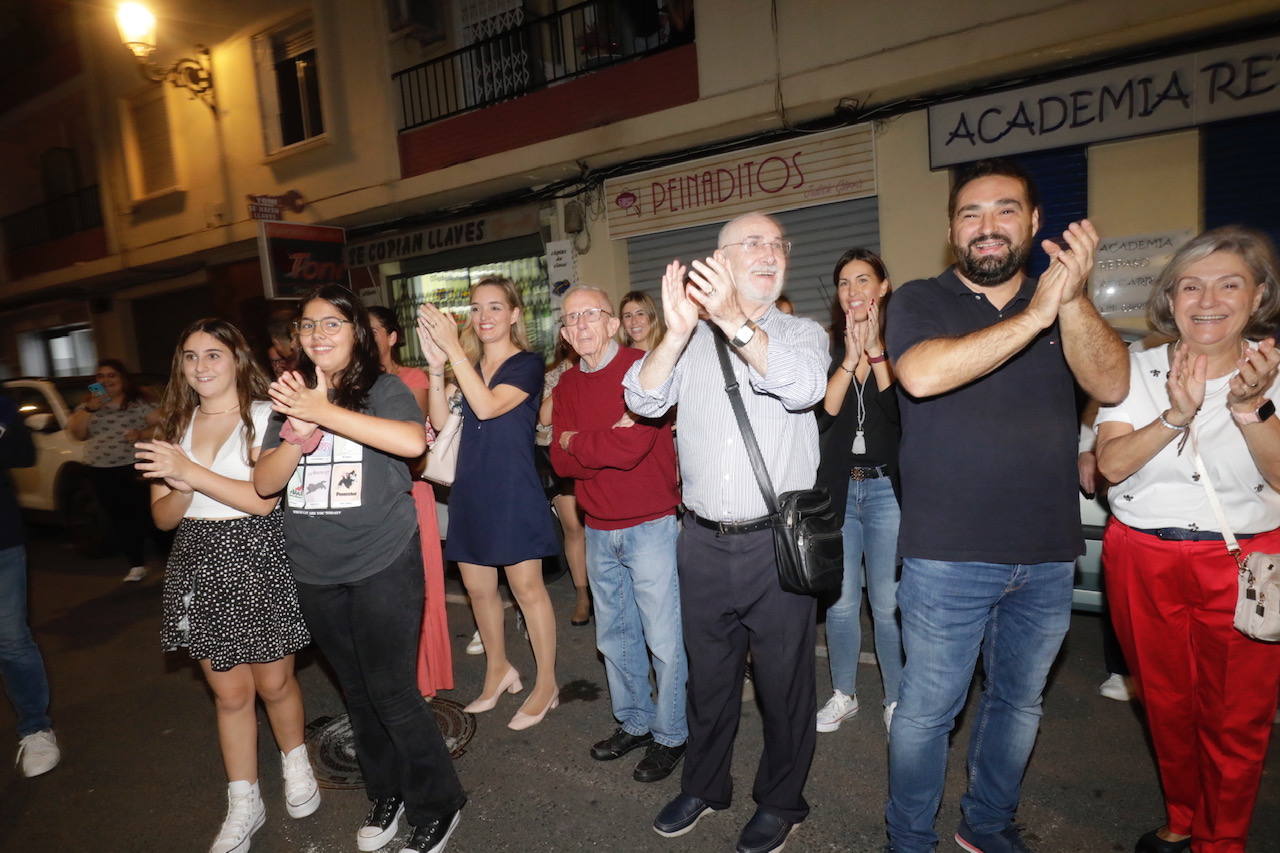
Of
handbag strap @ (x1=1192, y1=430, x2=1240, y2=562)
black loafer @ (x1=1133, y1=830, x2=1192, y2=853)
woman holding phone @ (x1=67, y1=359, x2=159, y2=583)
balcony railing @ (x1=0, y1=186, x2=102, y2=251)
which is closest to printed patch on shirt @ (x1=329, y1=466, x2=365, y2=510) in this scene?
handbag strap @ (x1=1192, y1=430, x2=1240, y2=562)

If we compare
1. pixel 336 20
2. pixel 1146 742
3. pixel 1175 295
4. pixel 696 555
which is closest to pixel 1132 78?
pixel 1175 295

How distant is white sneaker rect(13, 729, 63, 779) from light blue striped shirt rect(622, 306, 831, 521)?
359 centimetres

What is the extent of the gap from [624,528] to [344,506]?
3.77 ft

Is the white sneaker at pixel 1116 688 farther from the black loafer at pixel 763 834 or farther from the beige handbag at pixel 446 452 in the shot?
the beige handbag at pixel 446 452

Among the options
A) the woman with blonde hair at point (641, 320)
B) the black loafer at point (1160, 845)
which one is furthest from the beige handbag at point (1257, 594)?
the woman with blonde hair at point (641, 320)

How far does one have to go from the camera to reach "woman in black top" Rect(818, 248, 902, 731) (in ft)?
10.1

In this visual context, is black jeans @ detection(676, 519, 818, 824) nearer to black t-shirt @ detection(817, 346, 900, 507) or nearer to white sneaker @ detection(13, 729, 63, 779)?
black t-shirt @ detection(817, 346, 900, 507)

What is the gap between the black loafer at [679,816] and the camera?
107 inches

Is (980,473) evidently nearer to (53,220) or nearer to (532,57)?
(532,57)

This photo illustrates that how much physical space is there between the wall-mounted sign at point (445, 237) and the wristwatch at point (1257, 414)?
8924mm

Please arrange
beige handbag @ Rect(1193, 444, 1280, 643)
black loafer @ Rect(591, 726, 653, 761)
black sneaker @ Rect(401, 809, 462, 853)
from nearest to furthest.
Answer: beige handbag @ Rect(1193, 444, 1280, 643), black sneaker @ Rect(401, 809, 462, 853), black loafer @ Rect(591, 726, 653, 761)

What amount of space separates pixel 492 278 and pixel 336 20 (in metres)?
9.72

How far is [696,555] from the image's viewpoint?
2574mm

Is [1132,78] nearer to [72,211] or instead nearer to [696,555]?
[696,555]
